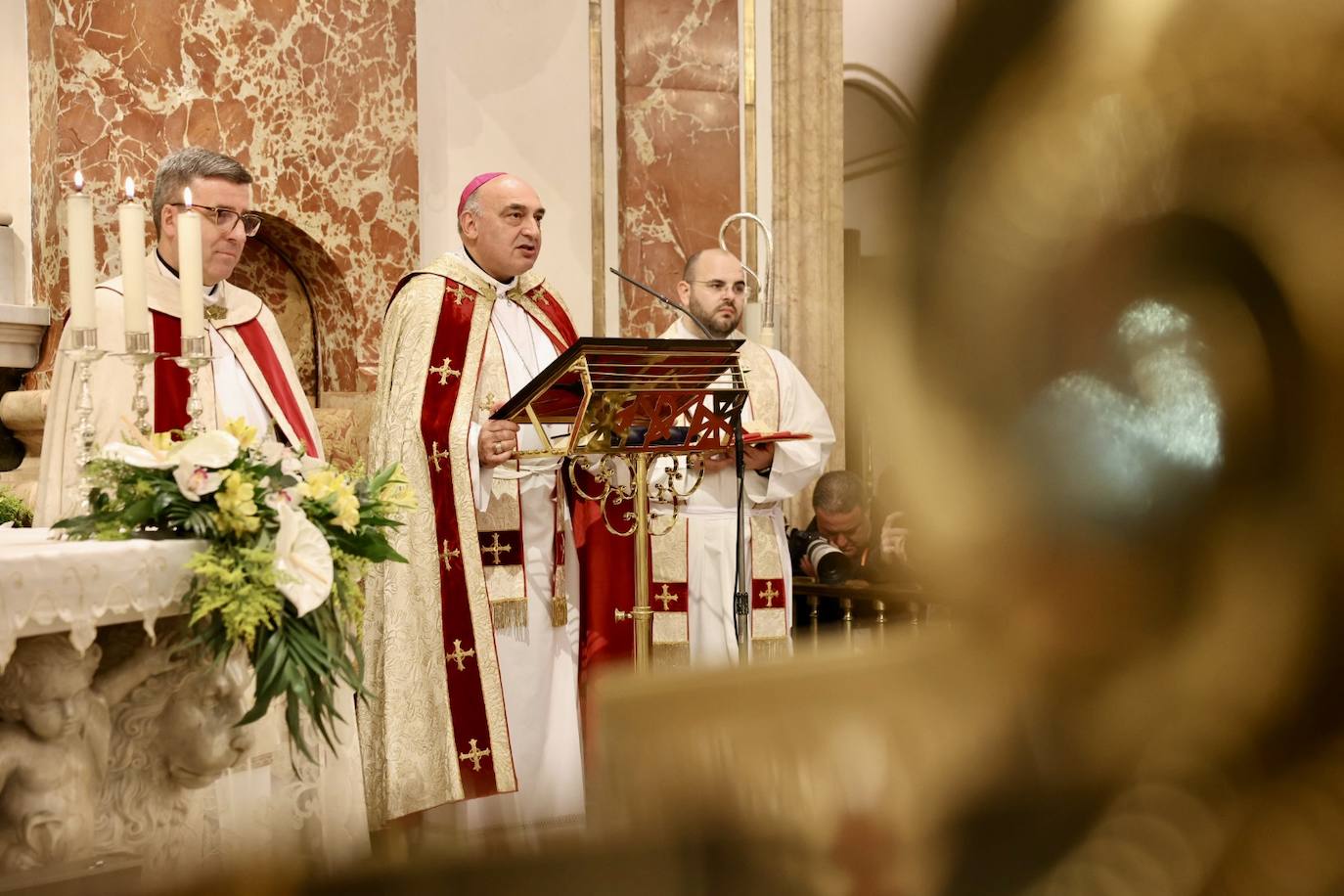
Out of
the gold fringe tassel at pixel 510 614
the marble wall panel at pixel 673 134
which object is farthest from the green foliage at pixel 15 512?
the marble wall panel at pixel 673 134

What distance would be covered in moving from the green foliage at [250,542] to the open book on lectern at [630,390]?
122cm

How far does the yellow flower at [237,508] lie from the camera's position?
2.26 m

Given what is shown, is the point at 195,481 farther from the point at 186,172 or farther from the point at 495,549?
the point at 495,549

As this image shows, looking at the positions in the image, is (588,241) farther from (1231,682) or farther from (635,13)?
(1231,682)

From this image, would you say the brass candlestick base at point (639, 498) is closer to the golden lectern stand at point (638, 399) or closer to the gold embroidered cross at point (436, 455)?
the golden lectern stand at point (638, 399)

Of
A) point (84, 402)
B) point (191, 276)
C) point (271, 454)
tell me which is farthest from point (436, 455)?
point (84, 402)

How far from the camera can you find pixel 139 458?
7.50 ft

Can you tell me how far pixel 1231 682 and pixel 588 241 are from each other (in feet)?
23.4

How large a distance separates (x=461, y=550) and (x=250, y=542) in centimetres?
233

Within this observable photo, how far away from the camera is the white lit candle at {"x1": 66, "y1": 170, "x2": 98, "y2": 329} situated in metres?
2.33

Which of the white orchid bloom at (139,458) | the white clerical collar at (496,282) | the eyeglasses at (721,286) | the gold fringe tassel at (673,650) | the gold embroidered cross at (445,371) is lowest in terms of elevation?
the gold fringe tassel at (673,650)

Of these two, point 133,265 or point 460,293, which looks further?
point 460,293

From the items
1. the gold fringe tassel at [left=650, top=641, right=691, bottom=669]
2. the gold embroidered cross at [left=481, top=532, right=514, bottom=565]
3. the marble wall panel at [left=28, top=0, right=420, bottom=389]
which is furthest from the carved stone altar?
the marble wall panel at [left=28, top=0, right=420, bottom=389]

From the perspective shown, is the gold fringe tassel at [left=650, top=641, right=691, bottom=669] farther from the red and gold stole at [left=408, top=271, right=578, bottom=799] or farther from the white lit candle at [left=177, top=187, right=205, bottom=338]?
the white lit candle at [left=177, top=187, right=205, bottom=338]
